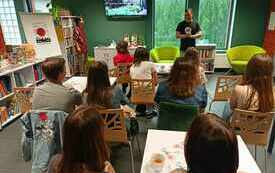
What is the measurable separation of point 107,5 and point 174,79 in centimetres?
465

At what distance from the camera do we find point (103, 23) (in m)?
6.24

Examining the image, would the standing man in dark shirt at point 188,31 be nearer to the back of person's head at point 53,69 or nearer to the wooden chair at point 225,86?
the wooden chair at point 225,86

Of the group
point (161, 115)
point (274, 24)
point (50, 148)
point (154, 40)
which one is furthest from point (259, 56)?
point (154, 40)

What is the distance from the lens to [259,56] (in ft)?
6.42

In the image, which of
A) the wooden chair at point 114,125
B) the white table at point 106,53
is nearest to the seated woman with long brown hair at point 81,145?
the wooden chair at point 114,125

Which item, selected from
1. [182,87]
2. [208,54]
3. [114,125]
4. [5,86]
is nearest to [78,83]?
[114,125]

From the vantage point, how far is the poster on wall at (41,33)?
4070mm

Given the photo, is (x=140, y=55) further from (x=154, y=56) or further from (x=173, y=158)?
(x=154, y=56)

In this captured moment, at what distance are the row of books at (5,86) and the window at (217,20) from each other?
4610 millimetres

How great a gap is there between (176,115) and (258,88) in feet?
2.44

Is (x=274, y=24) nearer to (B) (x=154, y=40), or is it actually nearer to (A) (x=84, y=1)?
(B) (x=154, y=40)

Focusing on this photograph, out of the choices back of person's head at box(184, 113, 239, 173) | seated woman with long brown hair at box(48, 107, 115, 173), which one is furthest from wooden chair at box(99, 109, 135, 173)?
back of person's head at box(184, 113, 239, 173)

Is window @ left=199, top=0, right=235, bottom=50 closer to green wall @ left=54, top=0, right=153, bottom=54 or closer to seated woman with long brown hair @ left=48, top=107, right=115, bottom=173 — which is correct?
green wall @ left=54, top=0, right=153, bottom=54

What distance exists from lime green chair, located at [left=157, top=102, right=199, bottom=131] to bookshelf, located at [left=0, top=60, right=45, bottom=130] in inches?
97.6
